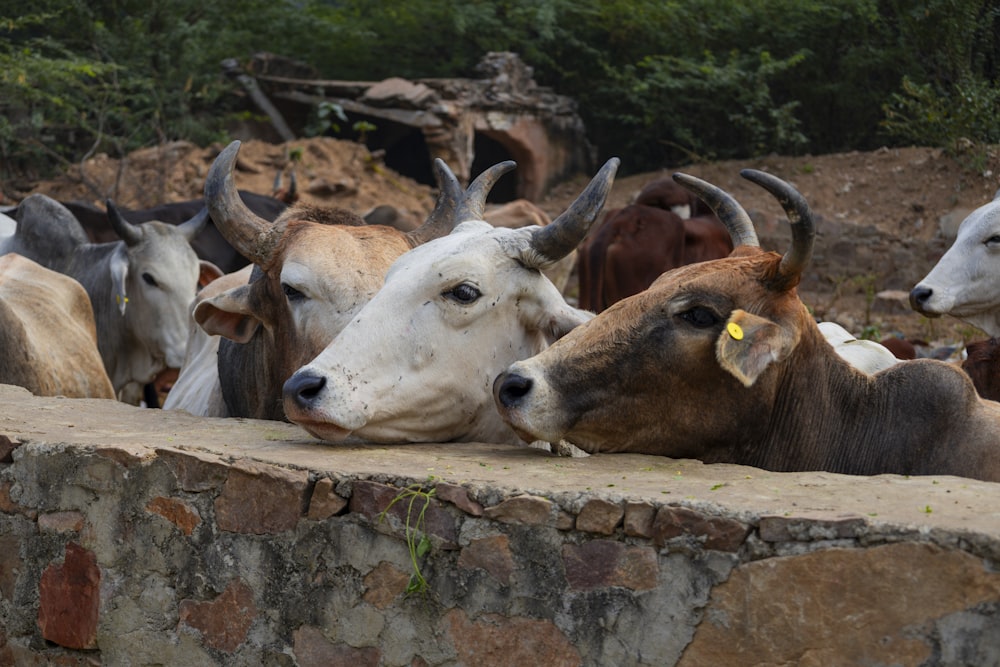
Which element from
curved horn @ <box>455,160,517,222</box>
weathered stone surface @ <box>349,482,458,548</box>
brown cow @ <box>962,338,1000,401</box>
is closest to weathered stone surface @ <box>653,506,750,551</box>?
weathered stone surface @ <box>349,482,458,548</box>

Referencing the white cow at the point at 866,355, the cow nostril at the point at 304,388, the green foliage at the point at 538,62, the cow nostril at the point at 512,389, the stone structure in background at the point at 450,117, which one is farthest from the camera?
the stone structure in background at the point at 450,117

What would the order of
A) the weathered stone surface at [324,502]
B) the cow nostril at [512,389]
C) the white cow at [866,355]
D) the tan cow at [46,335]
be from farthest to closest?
the tan cow at [46,335] → the white cow at [866,355] → the cow nostril at [512,389] → the weathered stone surface at [324,502]

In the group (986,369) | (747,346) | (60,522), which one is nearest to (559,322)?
(747,346)

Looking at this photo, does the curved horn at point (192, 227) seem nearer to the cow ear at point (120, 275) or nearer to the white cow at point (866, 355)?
the cow ear at point (120, 275)

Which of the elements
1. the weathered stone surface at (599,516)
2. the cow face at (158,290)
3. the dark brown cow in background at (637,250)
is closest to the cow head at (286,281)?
the weathered stone surface at (599,516)

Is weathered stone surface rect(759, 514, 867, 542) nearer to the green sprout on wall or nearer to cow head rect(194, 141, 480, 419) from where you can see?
the green sprout on wall

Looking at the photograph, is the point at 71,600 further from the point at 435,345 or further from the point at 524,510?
the point at 524,510

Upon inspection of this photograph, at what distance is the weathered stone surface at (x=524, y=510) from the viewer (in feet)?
9.92

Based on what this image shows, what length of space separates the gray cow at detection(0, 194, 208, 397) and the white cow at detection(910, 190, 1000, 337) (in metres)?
4.77

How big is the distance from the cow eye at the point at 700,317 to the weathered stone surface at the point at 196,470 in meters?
1.29

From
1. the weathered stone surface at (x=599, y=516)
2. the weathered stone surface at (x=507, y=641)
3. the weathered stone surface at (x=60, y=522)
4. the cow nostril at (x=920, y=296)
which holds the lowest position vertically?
the cow nostril at (x=920, y=296)

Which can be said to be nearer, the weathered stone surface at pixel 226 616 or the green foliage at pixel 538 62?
the weathered stone surface at pixel 226 616

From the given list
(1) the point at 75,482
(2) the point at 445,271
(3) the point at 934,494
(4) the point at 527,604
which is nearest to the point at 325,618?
(4) the point at 527,604

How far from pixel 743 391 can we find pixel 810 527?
100 centimetres
